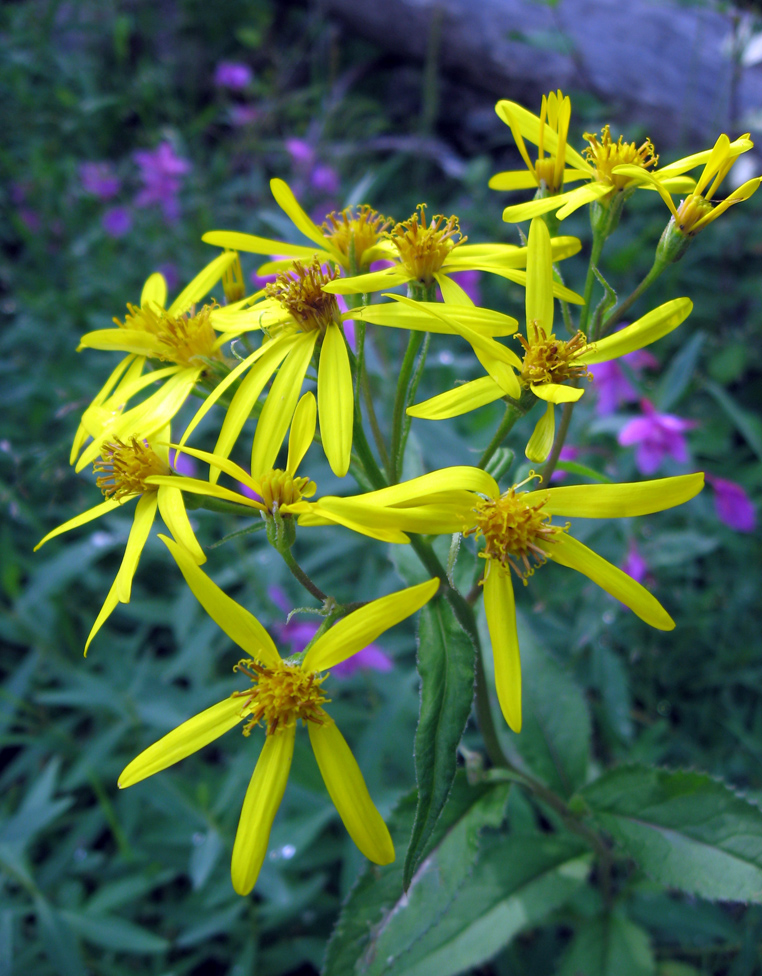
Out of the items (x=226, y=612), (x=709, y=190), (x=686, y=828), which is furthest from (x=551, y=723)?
(x=709, y=190)

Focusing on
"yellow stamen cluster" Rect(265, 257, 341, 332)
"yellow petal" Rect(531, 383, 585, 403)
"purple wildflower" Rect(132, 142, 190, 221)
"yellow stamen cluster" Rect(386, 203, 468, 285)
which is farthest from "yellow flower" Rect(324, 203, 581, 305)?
"purple wildflower" Rect(132, 142, 190, 221)

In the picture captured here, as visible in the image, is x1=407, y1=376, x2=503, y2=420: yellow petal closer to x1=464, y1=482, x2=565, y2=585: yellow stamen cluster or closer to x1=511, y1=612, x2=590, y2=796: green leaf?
x1=464, y1=482, x2=565, y2=585: yellow stamen cluster

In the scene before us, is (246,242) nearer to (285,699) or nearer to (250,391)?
(250,391)

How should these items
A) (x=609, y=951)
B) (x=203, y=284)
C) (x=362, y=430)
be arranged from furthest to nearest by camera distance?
1. (x=609, y=951)
2. (x=203, y=284)
3. (x=362, y=430)

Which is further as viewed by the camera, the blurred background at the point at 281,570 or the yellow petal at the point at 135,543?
the blurred background at the point at 281,570

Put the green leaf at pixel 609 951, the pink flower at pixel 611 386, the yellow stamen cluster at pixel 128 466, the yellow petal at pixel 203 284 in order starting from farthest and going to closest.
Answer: the pink flower at pixel 611 386, the green leaf at pixel 609 951, the yellow petal at pixel 203 284, the yellow stamen cluster at pixel 128 466

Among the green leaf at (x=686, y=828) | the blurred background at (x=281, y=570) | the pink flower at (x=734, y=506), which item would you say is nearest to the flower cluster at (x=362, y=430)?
the blurred background at (x=281, y=570)

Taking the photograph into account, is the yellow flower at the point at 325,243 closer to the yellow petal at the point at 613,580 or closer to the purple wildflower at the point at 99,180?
the yellow petal at the point at 613,580
